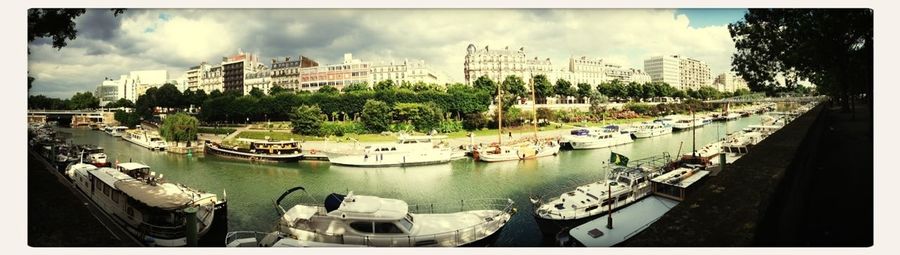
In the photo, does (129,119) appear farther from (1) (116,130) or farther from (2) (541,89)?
(2) (541,89)

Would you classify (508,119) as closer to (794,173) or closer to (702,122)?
(794,173)

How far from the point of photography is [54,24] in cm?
574

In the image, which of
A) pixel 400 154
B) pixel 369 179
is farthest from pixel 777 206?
pixel 400 154

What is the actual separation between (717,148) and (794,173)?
862 centimetres

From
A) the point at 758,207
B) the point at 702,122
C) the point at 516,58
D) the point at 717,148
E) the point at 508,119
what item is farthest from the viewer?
the point at 516,58

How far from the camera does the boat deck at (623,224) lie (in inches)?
264

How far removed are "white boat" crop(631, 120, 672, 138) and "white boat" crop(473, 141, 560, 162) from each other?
5.79m

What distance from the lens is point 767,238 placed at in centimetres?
399

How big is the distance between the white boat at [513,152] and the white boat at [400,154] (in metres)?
1.54

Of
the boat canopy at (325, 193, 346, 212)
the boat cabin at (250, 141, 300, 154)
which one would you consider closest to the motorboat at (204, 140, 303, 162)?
the boat cabin at (250, 141, 300, 154)

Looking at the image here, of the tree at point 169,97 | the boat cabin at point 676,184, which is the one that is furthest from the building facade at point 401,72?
the boat cabin at point 676,184

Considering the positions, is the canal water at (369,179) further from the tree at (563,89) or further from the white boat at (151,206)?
the tree at (563,89)

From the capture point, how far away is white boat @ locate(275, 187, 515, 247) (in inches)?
230

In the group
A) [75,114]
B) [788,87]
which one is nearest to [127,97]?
[75,114]
